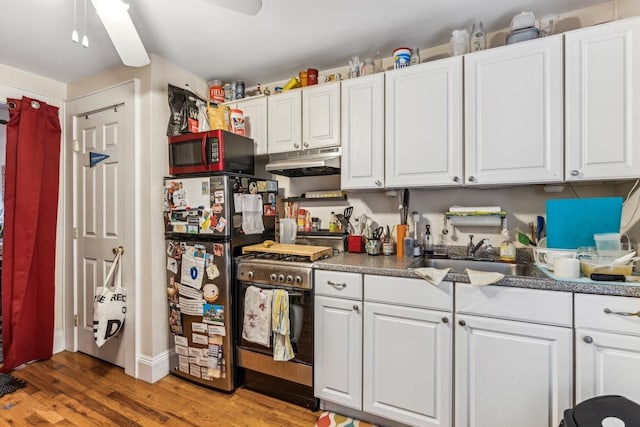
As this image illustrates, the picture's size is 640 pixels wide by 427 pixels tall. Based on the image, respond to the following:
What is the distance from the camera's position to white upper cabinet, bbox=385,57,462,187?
1848mm

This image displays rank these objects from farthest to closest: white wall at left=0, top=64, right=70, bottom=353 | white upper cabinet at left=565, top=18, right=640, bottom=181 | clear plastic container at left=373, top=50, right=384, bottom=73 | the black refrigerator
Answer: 1. white wall at left=0, top=64, right=70, bottom=353
2. clear plastic container at left=373, top=50, right=384, bottom=73
3. the black refrigerator
4. white upper cabinet at left=565, top=18, right=640, bottom=181

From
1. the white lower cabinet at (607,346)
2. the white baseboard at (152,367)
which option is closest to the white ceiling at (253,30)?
the white lower cabinet at (607,346)

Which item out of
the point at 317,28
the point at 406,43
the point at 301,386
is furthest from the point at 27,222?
the point at 406,43

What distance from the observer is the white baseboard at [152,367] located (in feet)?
7.48

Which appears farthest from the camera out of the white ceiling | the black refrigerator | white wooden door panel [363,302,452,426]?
the black refrigerator

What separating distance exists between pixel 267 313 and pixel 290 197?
1055 mm

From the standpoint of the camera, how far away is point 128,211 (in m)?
2.39

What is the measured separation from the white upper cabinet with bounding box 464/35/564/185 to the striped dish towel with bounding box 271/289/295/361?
135 cm

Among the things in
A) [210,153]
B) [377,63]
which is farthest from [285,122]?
[377,63]

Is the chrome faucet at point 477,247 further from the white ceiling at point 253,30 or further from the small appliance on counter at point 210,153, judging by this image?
the small appliance on counter at point 210,153

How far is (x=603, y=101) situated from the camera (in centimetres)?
153

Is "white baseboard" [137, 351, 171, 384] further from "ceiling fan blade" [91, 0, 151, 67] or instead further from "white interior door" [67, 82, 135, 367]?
"ceiling fan blade" [91, 0, 151, 67]

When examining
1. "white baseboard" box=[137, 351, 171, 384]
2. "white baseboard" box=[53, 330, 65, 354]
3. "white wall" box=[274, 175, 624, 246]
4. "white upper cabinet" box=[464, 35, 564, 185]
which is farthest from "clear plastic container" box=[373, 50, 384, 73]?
"white baseboard" box=[53, 330, 65, 354]

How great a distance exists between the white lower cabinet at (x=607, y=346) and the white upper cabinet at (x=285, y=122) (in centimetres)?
192
